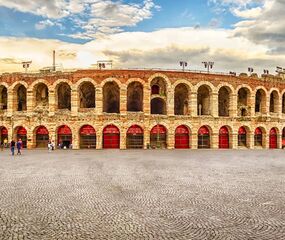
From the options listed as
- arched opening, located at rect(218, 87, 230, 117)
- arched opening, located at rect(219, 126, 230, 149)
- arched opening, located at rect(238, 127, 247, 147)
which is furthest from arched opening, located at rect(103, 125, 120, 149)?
arched opening, located at rect(238, 127, 247, 147)

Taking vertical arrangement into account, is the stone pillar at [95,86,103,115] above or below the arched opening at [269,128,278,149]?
above

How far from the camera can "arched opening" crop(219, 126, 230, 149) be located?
42.0 meters

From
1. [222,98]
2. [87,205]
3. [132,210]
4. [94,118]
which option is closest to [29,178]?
[87,205]

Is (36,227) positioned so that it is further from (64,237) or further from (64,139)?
(64,139)

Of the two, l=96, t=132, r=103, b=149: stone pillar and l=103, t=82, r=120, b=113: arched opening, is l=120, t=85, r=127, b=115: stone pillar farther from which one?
l=96, t=132, r=103, b=149: stone pillar

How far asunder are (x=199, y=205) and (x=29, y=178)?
9.70m

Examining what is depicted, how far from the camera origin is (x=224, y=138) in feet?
139

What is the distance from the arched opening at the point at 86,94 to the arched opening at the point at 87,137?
161 inches

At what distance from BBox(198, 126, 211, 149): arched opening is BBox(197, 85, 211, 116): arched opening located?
8.03 ft

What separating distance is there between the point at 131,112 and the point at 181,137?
725cm

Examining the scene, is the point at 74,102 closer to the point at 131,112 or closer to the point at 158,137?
the point at 131,112

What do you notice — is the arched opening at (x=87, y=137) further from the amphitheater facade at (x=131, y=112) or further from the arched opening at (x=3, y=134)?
the arched opening at (x=3, y=134)

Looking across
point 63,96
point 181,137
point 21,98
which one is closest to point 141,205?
point 181,137

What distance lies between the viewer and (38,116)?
128 ft
